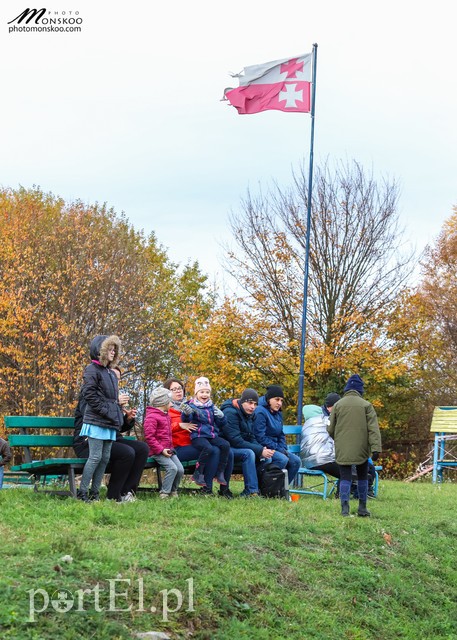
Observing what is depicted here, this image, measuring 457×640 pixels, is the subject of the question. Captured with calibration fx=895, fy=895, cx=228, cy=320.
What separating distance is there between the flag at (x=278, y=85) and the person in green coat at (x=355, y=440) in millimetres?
8689

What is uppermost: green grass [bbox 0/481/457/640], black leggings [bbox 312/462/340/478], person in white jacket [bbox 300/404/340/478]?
person in white jacket [bbox 300/404/340/478]

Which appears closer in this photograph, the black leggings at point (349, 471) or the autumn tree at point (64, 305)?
the black leggings at point (349, 471)

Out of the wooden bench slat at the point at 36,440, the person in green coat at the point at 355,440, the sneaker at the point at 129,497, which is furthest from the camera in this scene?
the person in green coat at the point at 355,440

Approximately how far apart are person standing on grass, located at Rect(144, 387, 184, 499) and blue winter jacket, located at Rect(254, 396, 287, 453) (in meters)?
1.70

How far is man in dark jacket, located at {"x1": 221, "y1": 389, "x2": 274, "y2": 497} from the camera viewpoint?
12461mm

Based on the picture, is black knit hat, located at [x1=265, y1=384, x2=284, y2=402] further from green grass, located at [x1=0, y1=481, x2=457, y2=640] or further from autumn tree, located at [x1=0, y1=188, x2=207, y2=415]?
autumn tree, located at [x1=0, y1=188, x2=207, y2=415]

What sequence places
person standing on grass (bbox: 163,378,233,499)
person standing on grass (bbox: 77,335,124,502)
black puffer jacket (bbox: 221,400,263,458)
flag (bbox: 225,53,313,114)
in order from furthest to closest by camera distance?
flag (bbox: 225,53,313,114) < black puffer jacket (bbox: 221,400,263,458) < person standing on grass (bbox: 163,378,233,499) < person standing on grass (bbox: 77,335,124,502)

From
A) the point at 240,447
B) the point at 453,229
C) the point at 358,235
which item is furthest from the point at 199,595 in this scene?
the point at 453,229

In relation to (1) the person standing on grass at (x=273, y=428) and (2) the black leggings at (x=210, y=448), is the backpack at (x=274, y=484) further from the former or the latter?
(2) the black leggings at (x=210, y=448)

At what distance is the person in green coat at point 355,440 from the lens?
11594 mm

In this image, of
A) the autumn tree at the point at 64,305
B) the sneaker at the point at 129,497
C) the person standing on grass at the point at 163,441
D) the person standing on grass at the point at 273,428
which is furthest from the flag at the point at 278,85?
the autumn tree at the point at 64,305

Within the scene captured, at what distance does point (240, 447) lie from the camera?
1264 centimetres

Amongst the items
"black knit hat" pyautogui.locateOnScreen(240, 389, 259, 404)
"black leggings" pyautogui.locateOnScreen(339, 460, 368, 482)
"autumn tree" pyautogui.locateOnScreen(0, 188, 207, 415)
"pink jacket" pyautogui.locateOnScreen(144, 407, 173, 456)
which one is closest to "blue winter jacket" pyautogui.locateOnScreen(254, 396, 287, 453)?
"black knit hat" pyautogui.locateOnScreen(240, 389, 259, 404)

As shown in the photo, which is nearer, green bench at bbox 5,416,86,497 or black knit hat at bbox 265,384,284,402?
green bench at bbox 5,416,86,497
